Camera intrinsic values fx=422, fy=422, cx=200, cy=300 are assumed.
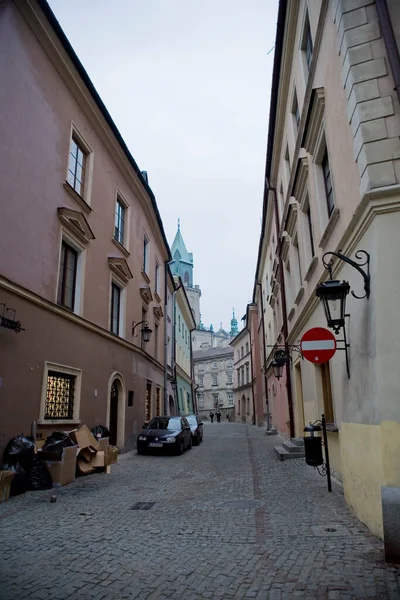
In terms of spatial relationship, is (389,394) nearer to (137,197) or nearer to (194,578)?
(194,578)

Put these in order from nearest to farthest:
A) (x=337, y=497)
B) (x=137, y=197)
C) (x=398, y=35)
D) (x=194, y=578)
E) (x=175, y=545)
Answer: (x=194, y=578) → (x=175, y=545) → (x=398, y=35) → (x=337, y=497) → (x=137, y=197)

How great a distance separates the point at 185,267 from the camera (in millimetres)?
86938

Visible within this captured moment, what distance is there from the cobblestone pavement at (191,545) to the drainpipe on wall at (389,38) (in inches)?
213

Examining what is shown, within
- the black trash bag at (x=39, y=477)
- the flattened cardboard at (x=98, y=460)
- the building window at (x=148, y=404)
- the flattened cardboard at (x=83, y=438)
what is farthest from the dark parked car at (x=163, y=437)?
the black trash bag at (x=39, y=477)

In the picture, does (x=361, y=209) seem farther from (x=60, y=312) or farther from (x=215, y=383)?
(x=215, y=383)

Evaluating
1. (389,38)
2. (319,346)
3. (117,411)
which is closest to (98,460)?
Answer: (117,411)

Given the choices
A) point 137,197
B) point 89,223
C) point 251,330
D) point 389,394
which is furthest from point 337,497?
point 251,330

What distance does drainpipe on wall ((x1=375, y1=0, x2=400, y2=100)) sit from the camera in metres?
5.33

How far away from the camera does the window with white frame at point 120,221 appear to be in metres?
15.3

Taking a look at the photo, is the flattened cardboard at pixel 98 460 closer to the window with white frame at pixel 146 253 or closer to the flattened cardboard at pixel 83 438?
the flattened cardboard at pixel 83 438

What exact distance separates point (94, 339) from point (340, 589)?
9.82 m

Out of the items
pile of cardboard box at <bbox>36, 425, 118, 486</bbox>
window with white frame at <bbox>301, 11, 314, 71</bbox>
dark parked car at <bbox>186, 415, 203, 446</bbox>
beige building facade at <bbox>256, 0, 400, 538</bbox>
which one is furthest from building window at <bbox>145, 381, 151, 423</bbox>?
window with white frame at <bbox>301, 11, 314, 71</bbox>

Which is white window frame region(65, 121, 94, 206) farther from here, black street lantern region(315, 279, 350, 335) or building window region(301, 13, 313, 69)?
black street lantern region(315, 279, 350, 335)

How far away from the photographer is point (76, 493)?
7.82 metres
